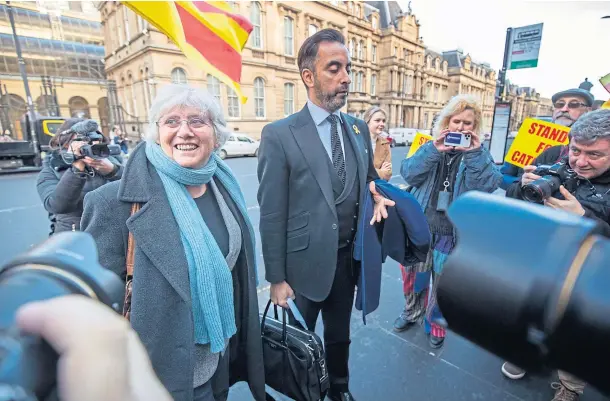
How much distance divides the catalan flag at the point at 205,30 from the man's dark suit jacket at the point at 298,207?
6.07ft

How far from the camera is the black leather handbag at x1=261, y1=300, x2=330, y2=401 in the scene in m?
1.61

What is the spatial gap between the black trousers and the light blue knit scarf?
71 cm

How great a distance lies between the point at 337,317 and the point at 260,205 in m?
0.92

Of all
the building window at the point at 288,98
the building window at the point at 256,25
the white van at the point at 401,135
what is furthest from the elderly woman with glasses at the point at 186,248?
the white van at the point at 401,135

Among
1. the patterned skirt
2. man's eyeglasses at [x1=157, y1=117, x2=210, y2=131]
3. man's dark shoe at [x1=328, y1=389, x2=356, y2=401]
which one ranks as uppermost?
man's eyeglasses at [x1=157, y1=117, x2=210, y2=131]

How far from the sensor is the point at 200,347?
56.1 inches

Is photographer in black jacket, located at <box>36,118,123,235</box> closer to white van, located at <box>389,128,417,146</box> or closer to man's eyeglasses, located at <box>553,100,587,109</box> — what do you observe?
man's eyeglasses, located at <box>553,100,587,109</box>

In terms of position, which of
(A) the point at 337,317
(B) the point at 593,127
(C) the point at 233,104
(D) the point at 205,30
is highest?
(C) the point at 233,104

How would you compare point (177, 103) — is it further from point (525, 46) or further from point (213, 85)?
point (213, 85)

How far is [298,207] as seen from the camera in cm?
181

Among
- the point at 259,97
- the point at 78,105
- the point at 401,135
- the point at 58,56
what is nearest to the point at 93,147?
the point at 259,97

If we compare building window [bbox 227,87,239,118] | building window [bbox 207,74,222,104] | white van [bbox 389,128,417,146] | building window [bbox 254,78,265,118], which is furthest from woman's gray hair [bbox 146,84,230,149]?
white van [bbox 389,128,417,146]

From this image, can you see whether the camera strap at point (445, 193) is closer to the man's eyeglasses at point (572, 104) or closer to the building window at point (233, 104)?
the man's eyeglasses at point (572, 104)

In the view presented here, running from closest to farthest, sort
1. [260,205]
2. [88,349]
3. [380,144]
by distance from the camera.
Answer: [88,349] < [260,205] < [380,144]
